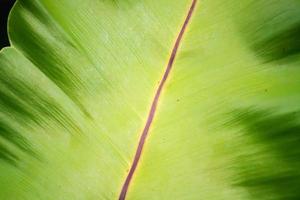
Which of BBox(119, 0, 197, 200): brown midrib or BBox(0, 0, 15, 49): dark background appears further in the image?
BBox(0, 0, 15, 49): dark background

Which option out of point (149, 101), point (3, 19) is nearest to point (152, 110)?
point (149, 101)

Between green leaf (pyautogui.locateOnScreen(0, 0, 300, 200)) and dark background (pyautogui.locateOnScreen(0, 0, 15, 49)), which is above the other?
dark background (pyautogui.locateOnScreen(0, 0, 15, 49))

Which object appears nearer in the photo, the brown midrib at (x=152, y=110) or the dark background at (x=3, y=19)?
the brown midrib at (x=152, y=110)

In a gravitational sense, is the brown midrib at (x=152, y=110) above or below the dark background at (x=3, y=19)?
below

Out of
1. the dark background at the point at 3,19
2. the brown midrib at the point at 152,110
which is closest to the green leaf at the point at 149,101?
the brown midrib at the point at 152,110

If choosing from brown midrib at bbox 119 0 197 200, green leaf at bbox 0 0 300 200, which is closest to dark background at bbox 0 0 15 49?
green leaf at bbox 0 0 300 200

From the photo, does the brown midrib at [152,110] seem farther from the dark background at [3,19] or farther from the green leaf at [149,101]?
the dark background at [3,19]

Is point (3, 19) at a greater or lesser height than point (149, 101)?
greater

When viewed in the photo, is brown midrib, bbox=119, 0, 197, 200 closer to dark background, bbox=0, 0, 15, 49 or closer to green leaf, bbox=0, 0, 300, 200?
green leaf, bbox=0, 0, 300, 200

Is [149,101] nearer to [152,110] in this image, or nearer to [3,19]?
[152,110]
